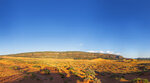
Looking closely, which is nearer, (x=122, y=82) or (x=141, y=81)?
(x=141, y=81)

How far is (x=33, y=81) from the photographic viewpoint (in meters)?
8.92

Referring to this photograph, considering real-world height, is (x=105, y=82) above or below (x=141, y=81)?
below

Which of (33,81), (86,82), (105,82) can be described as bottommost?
(105,82)

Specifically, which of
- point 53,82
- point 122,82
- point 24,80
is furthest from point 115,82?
point 24,80

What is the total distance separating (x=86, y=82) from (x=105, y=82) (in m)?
3.67

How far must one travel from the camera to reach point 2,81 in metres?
8.67

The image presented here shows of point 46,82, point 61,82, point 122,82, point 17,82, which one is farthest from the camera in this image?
point 122,82

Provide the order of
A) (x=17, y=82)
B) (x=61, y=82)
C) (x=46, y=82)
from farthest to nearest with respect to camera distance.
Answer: (x=61, y=82)
(x=46, y=82)
(x=17, y=82)

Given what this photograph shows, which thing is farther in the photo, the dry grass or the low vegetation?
the dry grass

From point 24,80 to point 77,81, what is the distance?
5418 millimetres

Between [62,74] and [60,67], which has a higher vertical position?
[62,74]

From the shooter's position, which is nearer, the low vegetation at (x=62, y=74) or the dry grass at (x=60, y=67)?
the low vegetation at (x=62, y=74)

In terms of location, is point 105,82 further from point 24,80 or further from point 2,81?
point 2,81

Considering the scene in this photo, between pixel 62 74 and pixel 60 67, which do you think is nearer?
pixel 62 74
